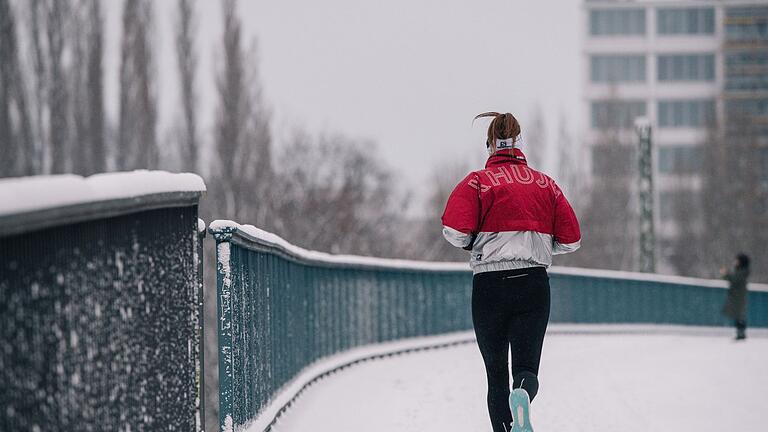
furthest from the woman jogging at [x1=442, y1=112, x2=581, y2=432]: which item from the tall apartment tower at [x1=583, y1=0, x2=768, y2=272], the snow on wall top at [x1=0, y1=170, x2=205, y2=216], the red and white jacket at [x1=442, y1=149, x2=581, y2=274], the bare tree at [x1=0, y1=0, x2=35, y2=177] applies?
the tall apartment tower at [x1=583, y1=0, x2=768, y2=272]

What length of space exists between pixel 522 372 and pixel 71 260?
315 centimetres

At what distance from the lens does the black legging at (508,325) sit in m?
6.27

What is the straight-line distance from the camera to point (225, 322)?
20.2 ft

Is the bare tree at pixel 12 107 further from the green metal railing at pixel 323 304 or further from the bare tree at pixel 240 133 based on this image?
the green metal railing at pixel 323 304

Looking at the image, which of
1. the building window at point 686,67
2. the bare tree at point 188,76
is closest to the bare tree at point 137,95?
the bare tree at point 188,76

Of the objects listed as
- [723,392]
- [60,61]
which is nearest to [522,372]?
[723,392]

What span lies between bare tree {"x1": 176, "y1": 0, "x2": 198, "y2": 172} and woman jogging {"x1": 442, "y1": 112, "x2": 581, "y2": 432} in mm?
35073

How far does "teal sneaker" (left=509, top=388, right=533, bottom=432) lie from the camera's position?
5.98m

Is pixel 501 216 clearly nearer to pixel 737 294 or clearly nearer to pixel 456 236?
pixel 456 236

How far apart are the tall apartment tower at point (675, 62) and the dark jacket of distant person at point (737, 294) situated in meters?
55.8

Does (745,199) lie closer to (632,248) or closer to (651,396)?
(632,248)

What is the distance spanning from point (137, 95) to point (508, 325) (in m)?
36.6

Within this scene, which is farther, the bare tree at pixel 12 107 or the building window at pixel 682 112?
the building window at pixel 682 112

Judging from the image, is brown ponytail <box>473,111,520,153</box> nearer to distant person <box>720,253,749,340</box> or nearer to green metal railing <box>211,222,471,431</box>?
green metal railing <box>211,222,471,431</box>
